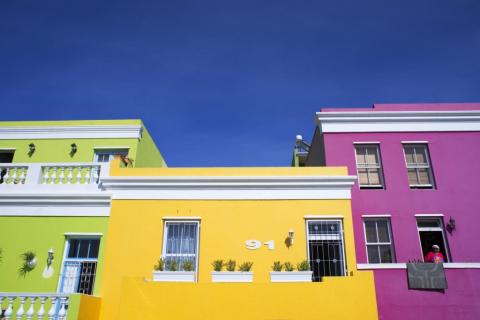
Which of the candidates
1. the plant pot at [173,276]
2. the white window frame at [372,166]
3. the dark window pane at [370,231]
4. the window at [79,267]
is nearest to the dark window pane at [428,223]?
the dark window pane at [370,231]

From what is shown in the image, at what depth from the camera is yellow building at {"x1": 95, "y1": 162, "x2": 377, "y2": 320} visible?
9898mm

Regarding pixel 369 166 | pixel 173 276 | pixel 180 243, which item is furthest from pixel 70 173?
pixel 369 166

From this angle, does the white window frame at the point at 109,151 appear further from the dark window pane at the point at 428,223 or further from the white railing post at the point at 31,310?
the dark window pane at the point at 428,223

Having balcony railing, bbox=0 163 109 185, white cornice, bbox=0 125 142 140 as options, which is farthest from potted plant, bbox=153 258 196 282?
white cornice, bbox=0 125 142 140

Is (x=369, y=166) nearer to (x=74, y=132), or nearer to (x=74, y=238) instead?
(x=74, y=238)

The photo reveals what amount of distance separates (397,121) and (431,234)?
3.72 metres

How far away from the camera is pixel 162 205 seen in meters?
11.7

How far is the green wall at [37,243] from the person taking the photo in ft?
36.6

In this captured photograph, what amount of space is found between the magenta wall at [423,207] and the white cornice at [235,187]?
1.49 metres

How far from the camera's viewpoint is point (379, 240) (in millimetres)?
12500

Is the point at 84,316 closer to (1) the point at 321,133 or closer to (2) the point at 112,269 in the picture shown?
(2) the point at 112,269

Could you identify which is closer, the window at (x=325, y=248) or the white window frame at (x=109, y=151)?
the window at (x=325, y=248)

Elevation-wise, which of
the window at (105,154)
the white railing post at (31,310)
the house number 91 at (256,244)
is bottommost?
the white railing post at (31,310)

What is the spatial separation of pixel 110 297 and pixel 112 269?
70 centimetres
